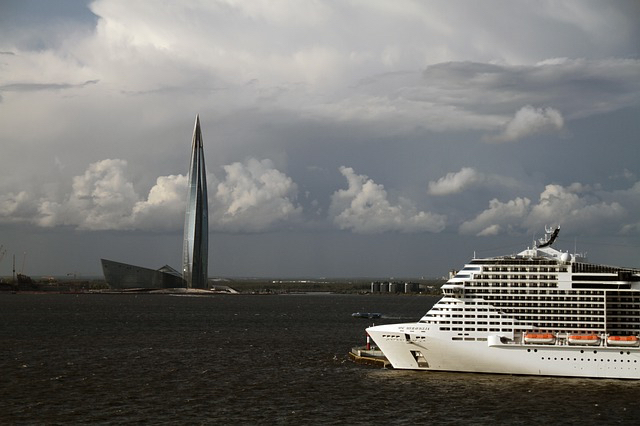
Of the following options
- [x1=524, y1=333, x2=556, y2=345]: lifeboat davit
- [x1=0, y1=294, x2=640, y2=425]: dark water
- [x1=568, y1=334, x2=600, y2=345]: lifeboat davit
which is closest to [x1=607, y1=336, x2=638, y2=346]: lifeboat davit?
[x1=568, y1=334, x2=600, y2=345]: lifeboat davit

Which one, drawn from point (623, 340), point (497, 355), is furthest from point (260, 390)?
point (623, 340)

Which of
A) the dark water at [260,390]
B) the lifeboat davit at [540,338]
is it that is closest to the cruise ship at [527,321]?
the lifeboat davit at [540,338]

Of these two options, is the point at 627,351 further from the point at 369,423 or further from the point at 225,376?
the point at 225,376

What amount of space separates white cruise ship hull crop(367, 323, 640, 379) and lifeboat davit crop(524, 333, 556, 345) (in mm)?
338

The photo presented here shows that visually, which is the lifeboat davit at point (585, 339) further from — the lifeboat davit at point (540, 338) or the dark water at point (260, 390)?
the dark water at point (260, 390)

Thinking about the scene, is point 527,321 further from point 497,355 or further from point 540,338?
point 497,355

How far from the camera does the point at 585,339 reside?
61812mm

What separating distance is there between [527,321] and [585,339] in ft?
14.9

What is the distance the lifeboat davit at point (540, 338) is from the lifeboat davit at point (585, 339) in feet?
4.44

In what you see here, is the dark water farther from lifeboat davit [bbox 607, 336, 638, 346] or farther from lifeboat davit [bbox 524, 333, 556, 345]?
lifeboat davit [bbox 607, 336, 638, 346]

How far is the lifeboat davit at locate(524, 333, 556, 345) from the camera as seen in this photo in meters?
62.3

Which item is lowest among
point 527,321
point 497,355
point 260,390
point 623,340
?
point 260,390

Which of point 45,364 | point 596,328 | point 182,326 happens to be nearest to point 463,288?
point 596,328

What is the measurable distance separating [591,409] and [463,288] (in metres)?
15.2
